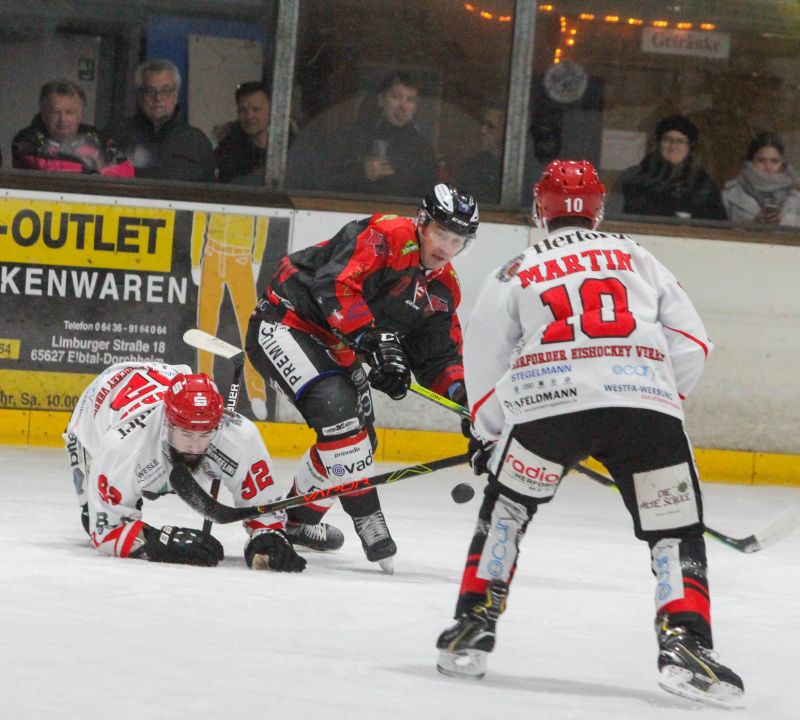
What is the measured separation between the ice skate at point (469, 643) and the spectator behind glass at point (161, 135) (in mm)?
A: 4088

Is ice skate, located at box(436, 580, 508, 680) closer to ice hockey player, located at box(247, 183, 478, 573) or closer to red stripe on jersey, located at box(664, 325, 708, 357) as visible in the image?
red stripe on jersey, located at box(664, 325, 708, 357)

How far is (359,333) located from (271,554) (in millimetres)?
633

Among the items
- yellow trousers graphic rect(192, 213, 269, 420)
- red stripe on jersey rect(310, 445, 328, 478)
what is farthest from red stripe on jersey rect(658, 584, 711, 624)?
yellow trousers graphic rect(192, 213, 269, 420)

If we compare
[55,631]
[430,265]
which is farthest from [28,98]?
[55,631]

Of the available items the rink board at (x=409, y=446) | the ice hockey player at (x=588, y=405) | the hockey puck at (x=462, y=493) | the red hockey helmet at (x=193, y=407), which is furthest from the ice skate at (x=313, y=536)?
the rink board at (x=409, y=446)

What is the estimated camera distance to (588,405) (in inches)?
114

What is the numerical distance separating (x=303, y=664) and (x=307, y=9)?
4305 millimetres

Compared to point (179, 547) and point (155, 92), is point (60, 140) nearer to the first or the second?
point (155, 92)

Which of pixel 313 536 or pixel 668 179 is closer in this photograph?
pixel 313 536

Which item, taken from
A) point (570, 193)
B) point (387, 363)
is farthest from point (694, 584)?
point (387, 363)

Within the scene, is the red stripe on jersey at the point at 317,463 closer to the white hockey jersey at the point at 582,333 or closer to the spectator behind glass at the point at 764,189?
the white hockey jersey at the point at 582,333

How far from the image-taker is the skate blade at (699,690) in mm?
2793

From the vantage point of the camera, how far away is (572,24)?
684cm

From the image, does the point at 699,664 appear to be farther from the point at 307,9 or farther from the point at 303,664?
the point at 307,9
